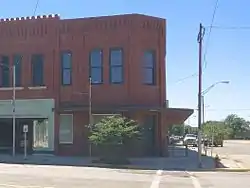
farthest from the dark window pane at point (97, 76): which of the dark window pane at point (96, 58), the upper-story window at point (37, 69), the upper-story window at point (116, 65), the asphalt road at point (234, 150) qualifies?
the asphalt road at point (234, 150)

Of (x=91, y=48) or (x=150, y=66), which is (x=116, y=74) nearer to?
(x=150, y=66)

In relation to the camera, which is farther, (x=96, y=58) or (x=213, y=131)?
(x=213, y=131)

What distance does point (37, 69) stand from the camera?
39.4 metres

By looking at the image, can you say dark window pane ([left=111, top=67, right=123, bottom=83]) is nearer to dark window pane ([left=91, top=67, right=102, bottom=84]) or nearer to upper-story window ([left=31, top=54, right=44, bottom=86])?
dark window pane ([left=91, top=67, right=102, bottom=84])

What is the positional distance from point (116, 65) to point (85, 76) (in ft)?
7.85

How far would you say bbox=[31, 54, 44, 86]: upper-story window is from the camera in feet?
129

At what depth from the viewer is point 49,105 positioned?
3878cm

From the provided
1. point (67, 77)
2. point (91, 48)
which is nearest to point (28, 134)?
point (67, 77)

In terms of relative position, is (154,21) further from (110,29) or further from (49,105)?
(49,105)

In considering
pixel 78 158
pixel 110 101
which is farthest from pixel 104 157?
pixel 110 101

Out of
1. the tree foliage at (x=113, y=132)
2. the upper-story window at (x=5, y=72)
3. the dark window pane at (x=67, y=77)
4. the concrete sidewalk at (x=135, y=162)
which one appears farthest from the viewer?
the upper-story window at (x=5, y=72)

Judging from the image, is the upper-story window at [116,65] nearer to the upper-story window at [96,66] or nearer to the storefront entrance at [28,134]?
the upper-story window at [96,66]

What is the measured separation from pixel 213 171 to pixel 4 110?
18.1 m

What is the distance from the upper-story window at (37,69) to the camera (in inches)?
1545
